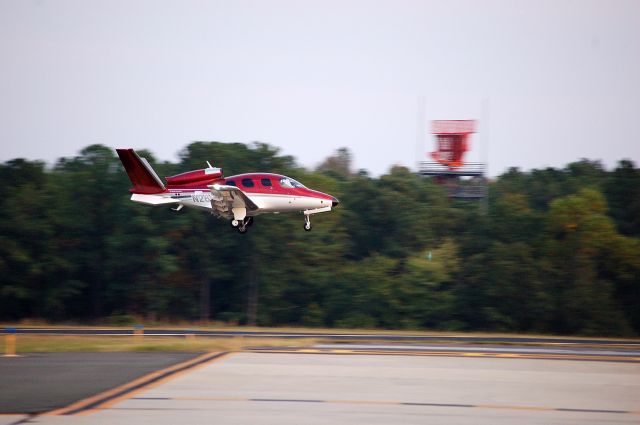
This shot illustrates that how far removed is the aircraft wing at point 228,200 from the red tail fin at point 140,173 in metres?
2.94

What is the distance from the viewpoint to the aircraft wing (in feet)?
121

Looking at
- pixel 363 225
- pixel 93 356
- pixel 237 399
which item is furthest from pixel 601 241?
pixel 237 399

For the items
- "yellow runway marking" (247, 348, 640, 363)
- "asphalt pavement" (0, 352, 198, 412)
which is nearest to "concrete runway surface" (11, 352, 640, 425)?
"asphalt pavement" (0, 352, 198, 412)

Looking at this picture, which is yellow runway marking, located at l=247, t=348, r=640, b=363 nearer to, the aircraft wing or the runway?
the runway

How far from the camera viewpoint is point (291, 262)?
69688mm

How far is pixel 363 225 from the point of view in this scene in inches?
3007

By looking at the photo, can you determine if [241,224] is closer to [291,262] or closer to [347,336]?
[347,336]

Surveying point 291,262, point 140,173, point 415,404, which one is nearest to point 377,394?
point 415,404

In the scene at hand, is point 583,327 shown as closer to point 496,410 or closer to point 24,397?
point 496,410

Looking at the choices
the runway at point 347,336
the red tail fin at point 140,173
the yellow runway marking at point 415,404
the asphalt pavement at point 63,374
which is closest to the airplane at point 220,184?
the red tail fin at point 140,173

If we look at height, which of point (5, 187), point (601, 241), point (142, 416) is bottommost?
point (142, 416)

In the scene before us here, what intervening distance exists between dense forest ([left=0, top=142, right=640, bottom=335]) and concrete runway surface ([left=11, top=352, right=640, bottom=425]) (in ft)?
122

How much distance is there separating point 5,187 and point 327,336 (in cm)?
4040

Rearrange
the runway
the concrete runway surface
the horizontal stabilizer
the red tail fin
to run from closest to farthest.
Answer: the concrete runway surface → the red tail fin → the horizontal stabilizer → the runway
